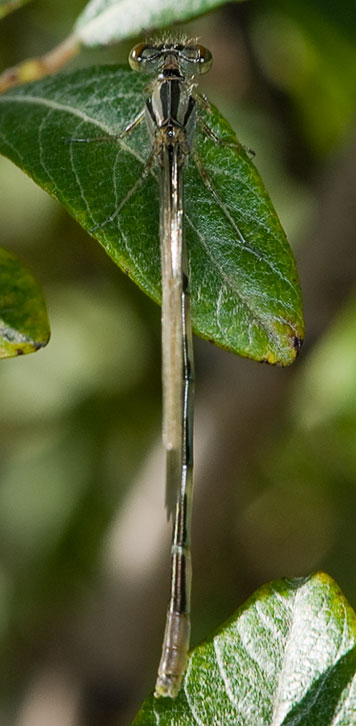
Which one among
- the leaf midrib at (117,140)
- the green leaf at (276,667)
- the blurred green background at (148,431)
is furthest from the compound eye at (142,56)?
the green leaf at (276,667)

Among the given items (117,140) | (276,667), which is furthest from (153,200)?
→ (276,667)

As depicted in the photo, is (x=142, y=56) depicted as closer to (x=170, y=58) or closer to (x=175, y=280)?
(x=170, y=58)

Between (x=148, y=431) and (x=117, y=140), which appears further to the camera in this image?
(x=148, y=431)

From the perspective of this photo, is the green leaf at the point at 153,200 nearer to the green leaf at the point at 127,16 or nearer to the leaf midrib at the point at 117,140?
the leaf midrib at the point at 117,140

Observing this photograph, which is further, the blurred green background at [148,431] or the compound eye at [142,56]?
the blurred green background at [148,431]

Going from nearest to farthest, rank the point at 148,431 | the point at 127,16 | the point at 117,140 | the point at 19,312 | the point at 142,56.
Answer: the point at 19,312 < the point at 117,140 < the point at 142,56 < the point at 127,16 < the point at 148,431

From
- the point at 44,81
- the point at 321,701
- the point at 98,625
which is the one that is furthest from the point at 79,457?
the point at 321,701

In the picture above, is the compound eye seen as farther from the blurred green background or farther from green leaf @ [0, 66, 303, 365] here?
the blurred green background

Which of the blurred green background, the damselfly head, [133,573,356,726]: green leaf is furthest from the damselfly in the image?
the blurred green background
